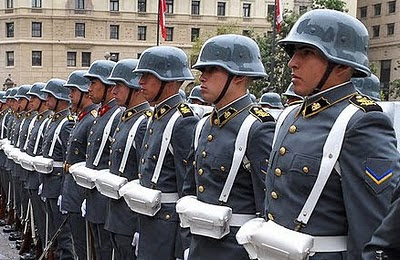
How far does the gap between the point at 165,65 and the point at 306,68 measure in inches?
86.1

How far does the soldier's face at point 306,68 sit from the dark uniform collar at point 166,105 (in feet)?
6.14

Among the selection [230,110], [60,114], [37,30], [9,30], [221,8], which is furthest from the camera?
[221,8]

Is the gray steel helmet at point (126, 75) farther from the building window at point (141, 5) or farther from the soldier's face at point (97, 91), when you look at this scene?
the building window at point (141, 5)

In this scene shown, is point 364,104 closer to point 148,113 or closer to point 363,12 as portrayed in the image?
point 148,113

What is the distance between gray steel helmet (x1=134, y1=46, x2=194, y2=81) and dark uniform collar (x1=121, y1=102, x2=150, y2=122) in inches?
20.3

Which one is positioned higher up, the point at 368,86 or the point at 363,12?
→ the point at 363,12

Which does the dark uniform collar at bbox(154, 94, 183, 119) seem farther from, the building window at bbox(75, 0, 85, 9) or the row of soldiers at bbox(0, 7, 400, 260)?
the building window at bbox(75, 0, 85, 9)

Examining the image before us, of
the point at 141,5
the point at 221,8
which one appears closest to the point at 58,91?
the point at 141,5

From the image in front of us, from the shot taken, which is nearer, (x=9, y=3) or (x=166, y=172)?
(x=166, y=172)

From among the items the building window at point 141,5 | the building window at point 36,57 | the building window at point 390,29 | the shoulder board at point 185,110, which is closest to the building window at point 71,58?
the building window at point 36,57

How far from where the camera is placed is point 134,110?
547 cm

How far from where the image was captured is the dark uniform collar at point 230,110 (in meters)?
3.84

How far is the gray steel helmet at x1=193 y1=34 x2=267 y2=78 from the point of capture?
154 inches

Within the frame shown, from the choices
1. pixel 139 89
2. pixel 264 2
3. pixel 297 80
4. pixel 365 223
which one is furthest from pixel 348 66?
pixel 264 2
